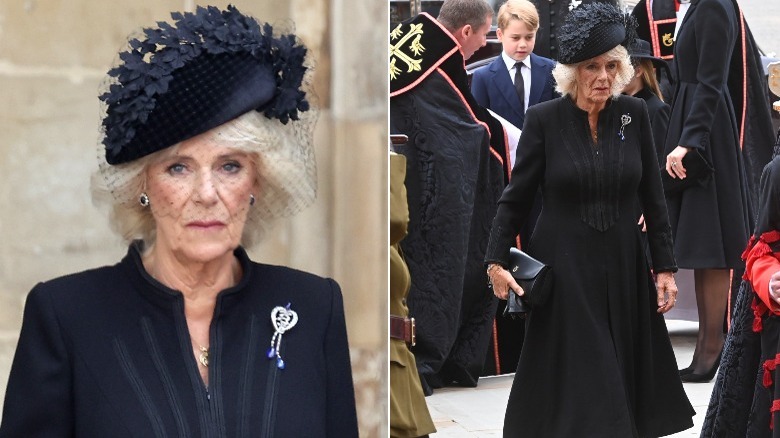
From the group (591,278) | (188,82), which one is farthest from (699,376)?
(188,82)

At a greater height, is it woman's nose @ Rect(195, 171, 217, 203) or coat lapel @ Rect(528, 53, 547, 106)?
coat lapel @ Rect(528, 53, 547, 106)

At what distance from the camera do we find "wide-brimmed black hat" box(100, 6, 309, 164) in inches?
101

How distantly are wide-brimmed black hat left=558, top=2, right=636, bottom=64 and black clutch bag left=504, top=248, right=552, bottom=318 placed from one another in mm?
844

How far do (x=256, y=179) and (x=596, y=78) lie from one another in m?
3.52

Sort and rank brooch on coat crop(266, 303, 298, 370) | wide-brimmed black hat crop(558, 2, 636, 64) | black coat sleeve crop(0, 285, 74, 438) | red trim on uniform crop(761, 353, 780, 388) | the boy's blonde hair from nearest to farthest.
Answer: black coat sleeve crop(0, 285, 74, 438)
brooch on coat crop(266, 303, 298, 370)
red trim on uniform crop(761, 353, 780, 388)
wide-brimmed black hat crop(558, 2, 636, 64)
the boy's blonde hair

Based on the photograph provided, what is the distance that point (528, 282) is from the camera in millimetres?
5934

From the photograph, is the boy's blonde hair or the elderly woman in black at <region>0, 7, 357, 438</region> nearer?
the elderly woman in black at <region>0, 7, 357, 438</region>

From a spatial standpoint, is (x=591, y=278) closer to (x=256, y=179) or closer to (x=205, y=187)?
(x=256, y=179)

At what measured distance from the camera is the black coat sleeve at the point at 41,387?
251 cm

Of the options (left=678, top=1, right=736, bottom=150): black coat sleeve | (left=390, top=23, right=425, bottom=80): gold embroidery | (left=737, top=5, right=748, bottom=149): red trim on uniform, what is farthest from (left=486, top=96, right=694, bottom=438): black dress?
(left=737, top=5, right=748, bottom=149): red trim on uniform

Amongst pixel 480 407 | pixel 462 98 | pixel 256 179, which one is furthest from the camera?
pixel 462 98

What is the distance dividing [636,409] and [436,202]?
7.56 ft

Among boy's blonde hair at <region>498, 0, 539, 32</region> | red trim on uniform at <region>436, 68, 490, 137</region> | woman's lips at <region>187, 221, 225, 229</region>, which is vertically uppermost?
boy's blonde hair at <region>498, 0, 539, 32</region>

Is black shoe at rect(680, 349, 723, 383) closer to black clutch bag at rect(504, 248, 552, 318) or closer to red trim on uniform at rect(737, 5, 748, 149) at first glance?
red trim on uniform at rect(737, 5, 748, 149)
